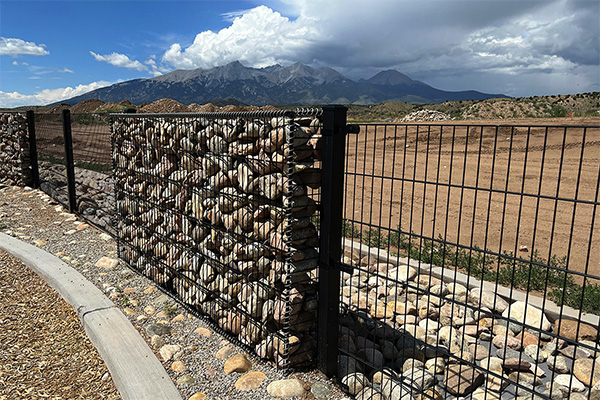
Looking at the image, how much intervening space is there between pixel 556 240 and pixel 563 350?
3.98 meters

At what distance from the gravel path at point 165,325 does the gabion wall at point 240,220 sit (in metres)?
0.18

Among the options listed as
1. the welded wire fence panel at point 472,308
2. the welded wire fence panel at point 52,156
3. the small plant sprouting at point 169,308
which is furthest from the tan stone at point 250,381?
the welded wire fence panel at point 52,156

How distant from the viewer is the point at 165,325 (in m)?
4.49

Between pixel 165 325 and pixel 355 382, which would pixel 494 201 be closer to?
pixel 355 382

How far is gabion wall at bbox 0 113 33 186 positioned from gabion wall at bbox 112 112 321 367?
289 inches

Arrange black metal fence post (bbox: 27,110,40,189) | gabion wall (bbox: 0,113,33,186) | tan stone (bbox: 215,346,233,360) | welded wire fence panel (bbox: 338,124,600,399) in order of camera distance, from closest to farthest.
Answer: welded wire fence panel (bbox: 338,124,600,399) → tan stone (bbox: 215,346,233,360) → black metal fence post (bbox: 27,110,40,189) → gabion wall (bbox: 0,113,33,186)

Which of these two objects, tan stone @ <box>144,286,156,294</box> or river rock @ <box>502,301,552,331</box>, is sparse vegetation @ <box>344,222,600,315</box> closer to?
river rock @ <box>502,301,552,331</box>

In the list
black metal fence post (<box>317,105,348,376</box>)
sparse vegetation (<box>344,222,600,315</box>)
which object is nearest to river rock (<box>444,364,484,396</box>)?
black metal fence post (<box>317,105,348,376</box>)

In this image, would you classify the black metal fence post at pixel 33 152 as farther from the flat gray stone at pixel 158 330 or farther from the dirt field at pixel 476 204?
the flat gray stone at pixel 158 330

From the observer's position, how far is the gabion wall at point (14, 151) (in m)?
11.1

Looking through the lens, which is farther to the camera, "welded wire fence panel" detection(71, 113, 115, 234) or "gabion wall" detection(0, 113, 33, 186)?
"gabion wall" detection(0, 113, 33, 186)

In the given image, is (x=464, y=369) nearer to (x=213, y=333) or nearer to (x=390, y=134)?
(x=213, y=333)

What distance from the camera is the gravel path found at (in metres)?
3.42

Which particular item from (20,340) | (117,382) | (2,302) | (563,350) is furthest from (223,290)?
(563,350)
